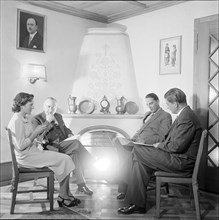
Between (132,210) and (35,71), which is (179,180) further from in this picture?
(35,71)

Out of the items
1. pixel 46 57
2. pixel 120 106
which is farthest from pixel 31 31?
pixel 120 106

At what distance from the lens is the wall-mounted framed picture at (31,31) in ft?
14.9

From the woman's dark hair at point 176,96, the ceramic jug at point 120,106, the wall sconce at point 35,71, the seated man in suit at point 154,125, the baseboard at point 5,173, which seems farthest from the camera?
the ceramic jug at point 120,106

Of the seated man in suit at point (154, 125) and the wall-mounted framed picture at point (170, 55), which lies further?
the wall-mounted framed picture at point (170, 55)

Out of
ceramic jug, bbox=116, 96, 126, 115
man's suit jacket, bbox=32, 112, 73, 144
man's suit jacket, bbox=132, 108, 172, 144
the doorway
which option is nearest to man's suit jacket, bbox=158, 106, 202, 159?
man's suit jacket, bbox=132, 108, 172, 144

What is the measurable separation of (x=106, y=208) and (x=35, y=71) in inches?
85.4

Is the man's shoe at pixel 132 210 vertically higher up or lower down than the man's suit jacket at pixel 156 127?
lower down

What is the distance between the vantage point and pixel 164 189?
4199 mm

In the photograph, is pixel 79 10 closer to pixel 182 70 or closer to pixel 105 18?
pixel 105 18

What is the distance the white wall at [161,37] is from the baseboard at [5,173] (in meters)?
2.26

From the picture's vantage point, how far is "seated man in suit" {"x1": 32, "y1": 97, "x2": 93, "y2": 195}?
385 centimetres

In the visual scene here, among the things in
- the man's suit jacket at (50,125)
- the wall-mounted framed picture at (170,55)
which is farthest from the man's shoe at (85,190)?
the wall-mounted framed picture at (170,55)

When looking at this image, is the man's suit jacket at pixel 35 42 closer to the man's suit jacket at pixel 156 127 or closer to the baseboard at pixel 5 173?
the baseboard at pixel 5 173

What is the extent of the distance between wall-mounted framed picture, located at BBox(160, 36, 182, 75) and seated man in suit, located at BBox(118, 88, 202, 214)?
143 centimetres
